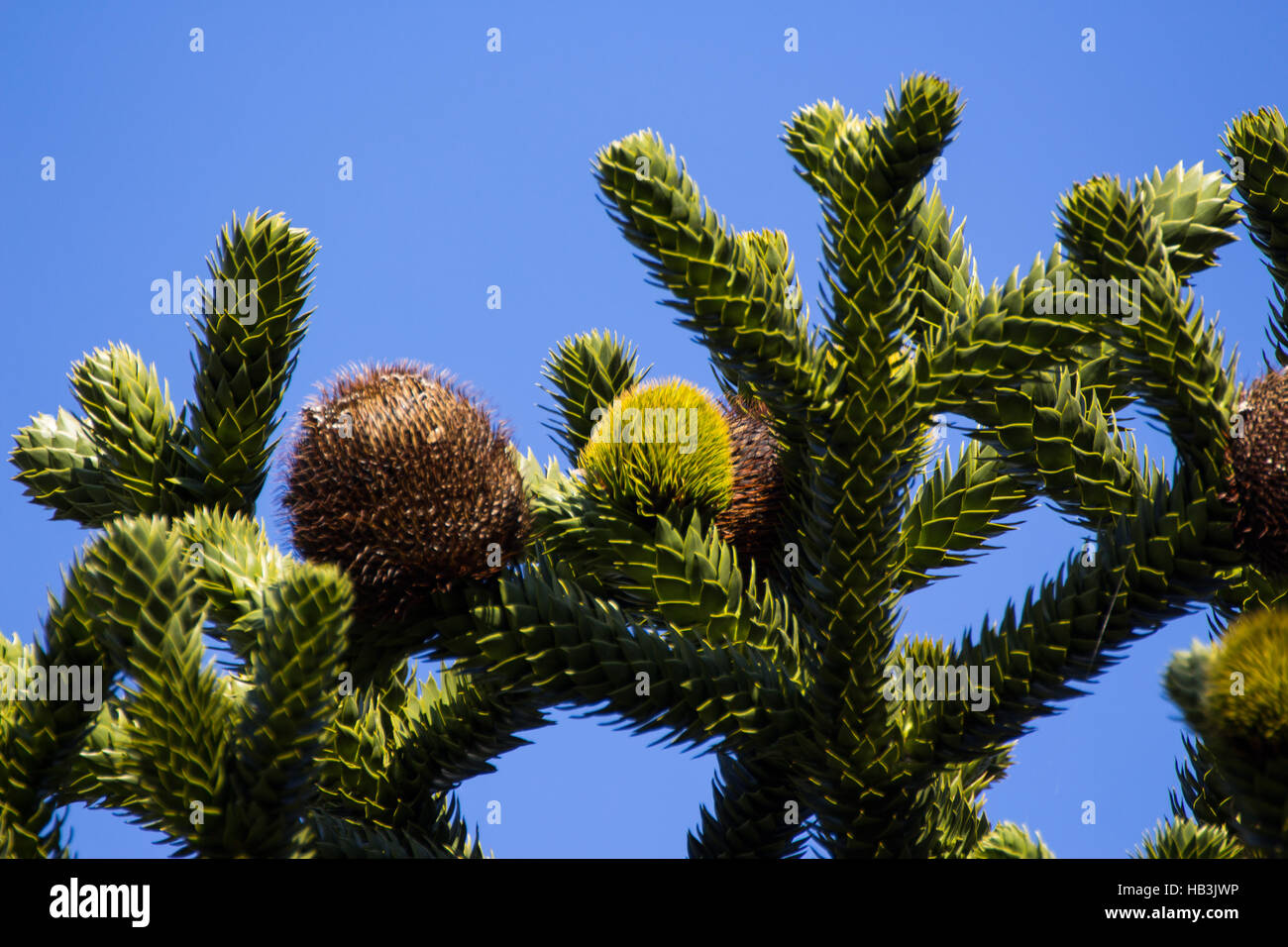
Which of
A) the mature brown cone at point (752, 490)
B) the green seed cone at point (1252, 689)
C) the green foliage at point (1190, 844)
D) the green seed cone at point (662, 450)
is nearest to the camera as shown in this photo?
the green seed cone at point (1252, 689)

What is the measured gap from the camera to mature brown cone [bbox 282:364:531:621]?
2432mm

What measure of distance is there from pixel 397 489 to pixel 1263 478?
75.1 inches

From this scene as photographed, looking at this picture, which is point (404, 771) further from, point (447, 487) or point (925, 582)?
point (925, 582)

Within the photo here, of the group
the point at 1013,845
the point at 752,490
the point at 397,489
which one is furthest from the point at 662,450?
the point at 1013,845

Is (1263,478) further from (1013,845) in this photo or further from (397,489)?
(397,489)

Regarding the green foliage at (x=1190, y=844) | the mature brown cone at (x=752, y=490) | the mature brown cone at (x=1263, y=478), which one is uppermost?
the mature brown cone at (x=752, y=490)

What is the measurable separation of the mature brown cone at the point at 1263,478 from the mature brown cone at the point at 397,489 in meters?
1.66

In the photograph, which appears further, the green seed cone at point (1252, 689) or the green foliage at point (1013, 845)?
the green foliage at point (1013, 845)

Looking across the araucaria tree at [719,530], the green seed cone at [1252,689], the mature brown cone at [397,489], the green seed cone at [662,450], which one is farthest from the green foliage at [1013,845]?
the mature brown cone at [397,489]

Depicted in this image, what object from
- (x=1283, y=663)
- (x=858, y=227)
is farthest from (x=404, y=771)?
(x=1283, y=663)

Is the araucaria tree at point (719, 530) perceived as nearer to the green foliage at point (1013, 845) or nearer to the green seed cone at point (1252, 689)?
the green foliage at point (1013, 845)

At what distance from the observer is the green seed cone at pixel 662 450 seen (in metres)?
2.79

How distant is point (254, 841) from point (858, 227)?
72.6 inches

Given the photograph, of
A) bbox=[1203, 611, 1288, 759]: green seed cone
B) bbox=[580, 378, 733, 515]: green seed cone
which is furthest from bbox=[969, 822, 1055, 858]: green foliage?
bbox=[580, 378, 733, 515]: green seed cone
